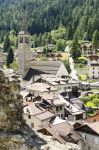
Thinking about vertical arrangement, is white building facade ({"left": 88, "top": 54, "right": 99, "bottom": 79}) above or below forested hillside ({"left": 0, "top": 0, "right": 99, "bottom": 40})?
below

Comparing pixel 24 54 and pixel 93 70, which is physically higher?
pixel 24 54

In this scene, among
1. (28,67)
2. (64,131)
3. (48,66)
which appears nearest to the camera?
(64,131)

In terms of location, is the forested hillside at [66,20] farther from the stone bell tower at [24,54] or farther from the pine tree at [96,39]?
the stone bell tower at [24,54]

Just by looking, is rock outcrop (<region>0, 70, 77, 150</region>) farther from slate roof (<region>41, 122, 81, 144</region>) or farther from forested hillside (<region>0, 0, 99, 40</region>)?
forested hillside (<region>0, 0, 99, 40</region>)

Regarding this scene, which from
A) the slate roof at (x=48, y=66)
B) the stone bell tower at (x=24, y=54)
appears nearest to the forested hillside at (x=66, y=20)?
the slate roof at (x=48, y=66)

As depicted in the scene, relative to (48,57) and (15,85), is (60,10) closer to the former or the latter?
(48,57)

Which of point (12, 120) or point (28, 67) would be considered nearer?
point (12, 120)

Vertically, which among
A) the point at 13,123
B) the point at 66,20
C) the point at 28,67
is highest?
the point at 66,20

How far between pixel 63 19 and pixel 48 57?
5845 cm

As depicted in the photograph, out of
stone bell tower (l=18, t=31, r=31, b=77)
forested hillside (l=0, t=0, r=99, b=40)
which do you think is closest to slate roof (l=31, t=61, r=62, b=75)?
stone bell tower (l=18, t=31, r=31, b=77)

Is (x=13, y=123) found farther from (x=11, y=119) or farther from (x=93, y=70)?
(x=93, y=70)

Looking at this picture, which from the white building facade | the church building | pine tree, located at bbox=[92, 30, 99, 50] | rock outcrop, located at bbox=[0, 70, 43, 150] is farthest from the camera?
pine tree, located at bbox=[92, 30, 99, 50]

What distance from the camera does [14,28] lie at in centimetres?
18238

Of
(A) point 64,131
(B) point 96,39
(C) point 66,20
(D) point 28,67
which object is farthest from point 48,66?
(C) point 66,20
